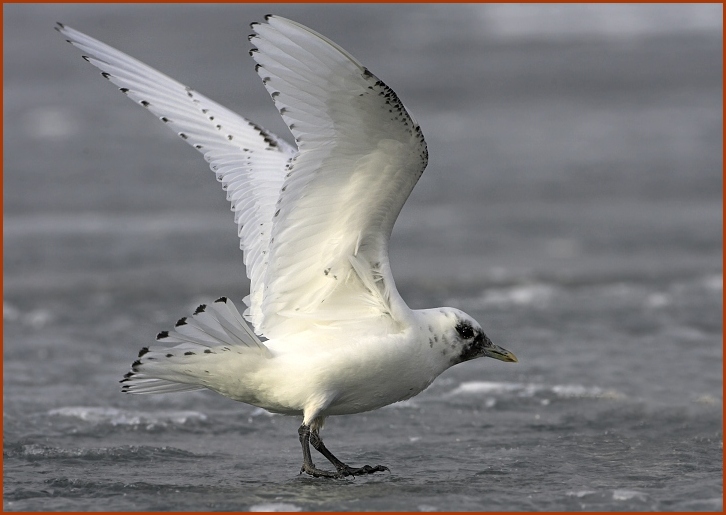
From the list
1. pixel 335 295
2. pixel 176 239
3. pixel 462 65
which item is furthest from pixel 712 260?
pixel 462 65

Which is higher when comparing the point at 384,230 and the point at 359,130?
the point at 359,130

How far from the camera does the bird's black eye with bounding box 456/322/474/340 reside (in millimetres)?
5461

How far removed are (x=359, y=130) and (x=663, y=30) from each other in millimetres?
20862

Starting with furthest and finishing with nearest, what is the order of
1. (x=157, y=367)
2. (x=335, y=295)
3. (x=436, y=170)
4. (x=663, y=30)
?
(x=663, y=30) → (x=436, y=170) → (x=335, y=295) → (x=157, y=367)

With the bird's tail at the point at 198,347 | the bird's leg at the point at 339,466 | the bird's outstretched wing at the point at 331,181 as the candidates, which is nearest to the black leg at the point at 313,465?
the bird's leg at the point at 339,466

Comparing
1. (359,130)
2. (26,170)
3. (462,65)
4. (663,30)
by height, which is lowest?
(359,130)

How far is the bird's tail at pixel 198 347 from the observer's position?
4.97 metres

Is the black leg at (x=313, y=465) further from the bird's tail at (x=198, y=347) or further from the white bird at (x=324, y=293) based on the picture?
the bird's tail at (x=198, y=347)

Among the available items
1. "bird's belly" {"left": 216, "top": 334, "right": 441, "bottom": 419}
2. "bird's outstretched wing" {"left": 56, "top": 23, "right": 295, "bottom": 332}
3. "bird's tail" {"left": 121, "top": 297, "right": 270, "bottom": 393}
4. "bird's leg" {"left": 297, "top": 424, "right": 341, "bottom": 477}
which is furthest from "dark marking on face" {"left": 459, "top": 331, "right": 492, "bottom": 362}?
"bird's outstretched wing" {"left": 56, "top": 23, "right": 295, "bottom": 332}

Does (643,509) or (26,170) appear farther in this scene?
(26,170)

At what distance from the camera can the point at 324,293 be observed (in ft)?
17.7

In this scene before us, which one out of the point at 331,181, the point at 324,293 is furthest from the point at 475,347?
the point at 331,181

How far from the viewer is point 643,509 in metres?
4.66

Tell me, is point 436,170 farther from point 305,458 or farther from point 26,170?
point 305,458
